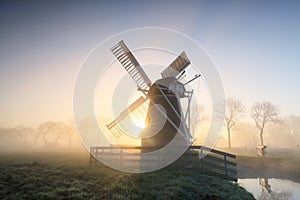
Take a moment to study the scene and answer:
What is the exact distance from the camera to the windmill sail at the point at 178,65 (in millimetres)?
18703

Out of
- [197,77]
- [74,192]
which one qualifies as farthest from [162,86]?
[74,192]

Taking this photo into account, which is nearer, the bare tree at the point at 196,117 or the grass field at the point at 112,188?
the grass field at the point at 112,188

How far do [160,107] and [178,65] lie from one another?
5.02 meters

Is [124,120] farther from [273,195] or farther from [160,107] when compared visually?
[273,195]

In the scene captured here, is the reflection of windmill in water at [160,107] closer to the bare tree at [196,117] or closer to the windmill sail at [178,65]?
the windmill sail at [178,65]

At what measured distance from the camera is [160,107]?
1681cm

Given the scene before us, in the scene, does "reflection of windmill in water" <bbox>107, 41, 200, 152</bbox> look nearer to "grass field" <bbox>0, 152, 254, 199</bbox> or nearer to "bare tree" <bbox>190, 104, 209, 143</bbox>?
"grass field" <bbox>0, 152, 254, 199</bbox>

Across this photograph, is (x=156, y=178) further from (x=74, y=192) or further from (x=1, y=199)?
(x=1, y=199)

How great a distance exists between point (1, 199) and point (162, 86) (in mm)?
13300

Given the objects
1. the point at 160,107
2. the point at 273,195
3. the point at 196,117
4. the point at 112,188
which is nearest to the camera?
the point at 112,188

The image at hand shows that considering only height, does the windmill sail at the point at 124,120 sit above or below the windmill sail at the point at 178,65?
below

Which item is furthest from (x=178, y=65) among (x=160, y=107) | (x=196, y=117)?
(x=196, y=117)

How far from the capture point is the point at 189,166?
483 inches

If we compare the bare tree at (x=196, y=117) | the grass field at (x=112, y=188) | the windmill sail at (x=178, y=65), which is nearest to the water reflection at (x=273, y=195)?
the grass field at (x=112, y=188)
